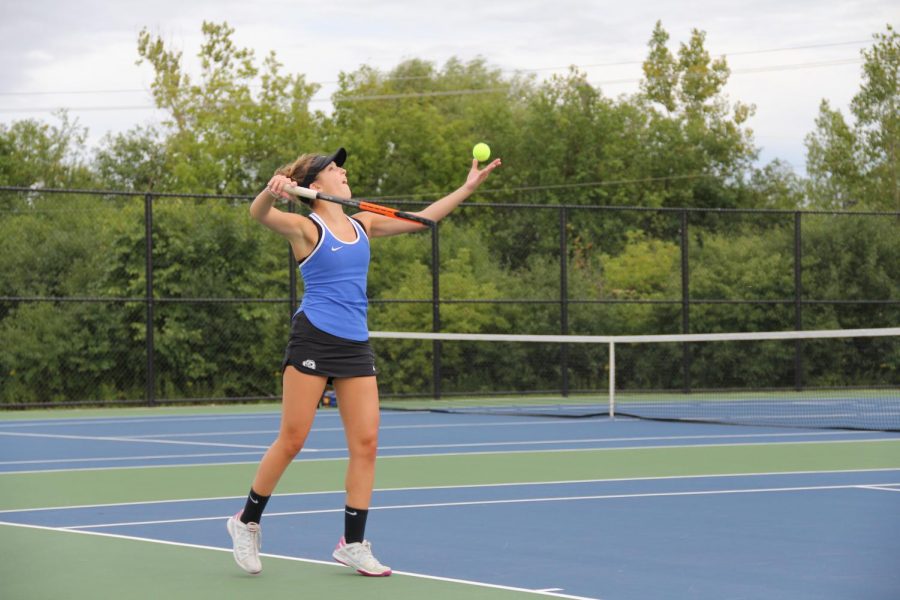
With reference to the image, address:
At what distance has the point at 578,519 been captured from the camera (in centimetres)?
752

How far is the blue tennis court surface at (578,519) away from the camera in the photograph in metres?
5.73

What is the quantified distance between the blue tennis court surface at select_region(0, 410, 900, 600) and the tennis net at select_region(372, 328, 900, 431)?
6.60 meters

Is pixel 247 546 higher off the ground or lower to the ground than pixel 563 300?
→ lower

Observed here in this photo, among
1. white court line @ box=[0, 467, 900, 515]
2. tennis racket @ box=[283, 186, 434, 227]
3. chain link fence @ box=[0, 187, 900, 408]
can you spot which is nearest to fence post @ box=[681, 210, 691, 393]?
chain link fence @ box=[0, 187, 900, 408]

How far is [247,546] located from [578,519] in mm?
2304

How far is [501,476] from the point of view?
990cm

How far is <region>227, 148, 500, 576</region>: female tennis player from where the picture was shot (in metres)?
5.78

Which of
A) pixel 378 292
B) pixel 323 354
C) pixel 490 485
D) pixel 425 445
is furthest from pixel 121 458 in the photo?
pixel 378 292

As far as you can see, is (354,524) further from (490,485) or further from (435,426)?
(435,426)

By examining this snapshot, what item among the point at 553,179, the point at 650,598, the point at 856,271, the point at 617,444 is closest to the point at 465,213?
the point at 553,179

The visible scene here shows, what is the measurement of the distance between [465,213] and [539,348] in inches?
492

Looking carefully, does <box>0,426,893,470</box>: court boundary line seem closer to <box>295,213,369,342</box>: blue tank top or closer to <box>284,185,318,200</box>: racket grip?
<box>295,213,369,342</box>: blue tank top

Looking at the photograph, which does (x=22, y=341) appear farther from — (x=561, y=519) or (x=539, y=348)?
(x=561, y=519)

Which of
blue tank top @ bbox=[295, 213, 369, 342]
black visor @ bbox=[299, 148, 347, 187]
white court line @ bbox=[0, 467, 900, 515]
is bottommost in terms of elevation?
white court line @ bbox=[0, 467, 900, 515]
